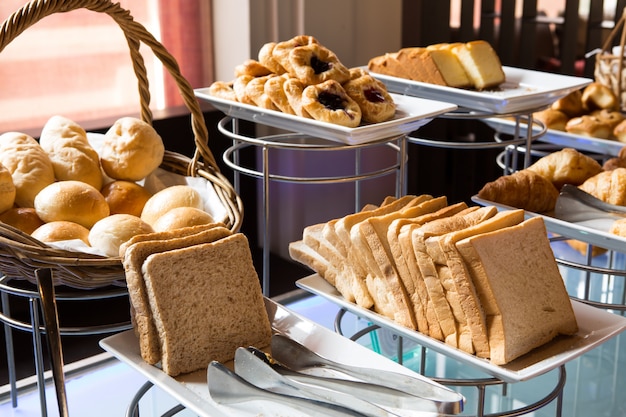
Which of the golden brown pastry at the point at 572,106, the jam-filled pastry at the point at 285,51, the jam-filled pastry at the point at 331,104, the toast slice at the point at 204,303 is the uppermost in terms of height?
the jam-filled pastry at the point at 285,51

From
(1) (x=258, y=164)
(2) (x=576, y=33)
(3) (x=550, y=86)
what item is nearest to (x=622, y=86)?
(3) (x=550, y=86)

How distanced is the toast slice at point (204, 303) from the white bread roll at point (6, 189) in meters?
0.27

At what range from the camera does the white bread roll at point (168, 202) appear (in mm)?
1067

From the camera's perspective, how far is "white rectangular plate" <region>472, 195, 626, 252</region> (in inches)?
43.3

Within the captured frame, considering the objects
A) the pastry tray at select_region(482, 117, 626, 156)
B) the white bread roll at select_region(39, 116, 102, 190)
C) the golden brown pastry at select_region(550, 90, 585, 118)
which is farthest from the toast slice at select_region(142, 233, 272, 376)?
the golden brown pastry at select_region(550, 90, 585, 118)

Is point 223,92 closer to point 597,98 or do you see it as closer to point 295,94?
point 295,94

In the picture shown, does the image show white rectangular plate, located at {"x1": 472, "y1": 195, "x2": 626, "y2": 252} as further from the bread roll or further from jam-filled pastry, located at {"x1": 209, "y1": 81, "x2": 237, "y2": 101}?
the bread roll

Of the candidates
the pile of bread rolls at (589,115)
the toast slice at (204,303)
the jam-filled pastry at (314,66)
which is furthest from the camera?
the pile of bread rolls at (589,115)

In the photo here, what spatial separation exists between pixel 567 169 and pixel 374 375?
755mm

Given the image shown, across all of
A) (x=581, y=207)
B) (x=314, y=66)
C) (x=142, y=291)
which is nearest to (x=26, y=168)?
(x=142, y=291)

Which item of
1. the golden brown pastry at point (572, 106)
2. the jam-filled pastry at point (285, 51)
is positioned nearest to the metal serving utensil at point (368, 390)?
the jam-filled pastry at point (285, 51)

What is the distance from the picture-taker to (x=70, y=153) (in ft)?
3.67

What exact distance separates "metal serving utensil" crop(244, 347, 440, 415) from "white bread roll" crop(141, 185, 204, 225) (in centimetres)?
31

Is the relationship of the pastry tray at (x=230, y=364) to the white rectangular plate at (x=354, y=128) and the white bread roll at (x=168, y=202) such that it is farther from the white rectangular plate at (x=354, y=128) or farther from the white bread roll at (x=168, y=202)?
the white rectangular plate at (x=354, y=128)
